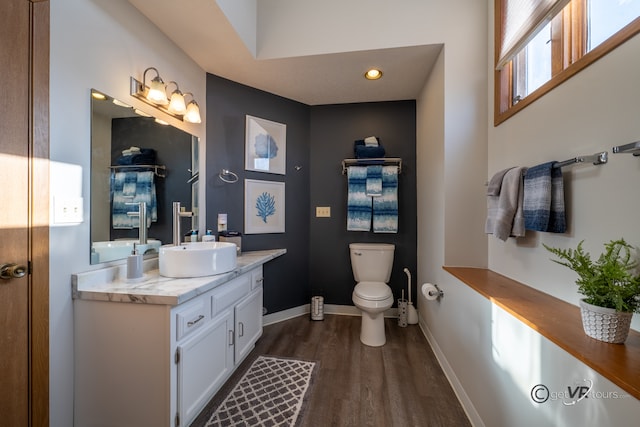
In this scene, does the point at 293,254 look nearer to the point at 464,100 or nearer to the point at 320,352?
the point at 320,352

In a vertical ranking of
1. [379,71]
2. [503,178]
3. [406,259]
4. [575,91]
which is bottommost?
[406,259]

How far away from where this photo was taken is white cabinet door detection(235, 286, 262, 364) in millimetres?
1658

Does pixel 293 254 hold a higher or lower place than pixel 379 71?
lower

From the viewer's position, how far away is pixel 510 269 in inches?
56.6

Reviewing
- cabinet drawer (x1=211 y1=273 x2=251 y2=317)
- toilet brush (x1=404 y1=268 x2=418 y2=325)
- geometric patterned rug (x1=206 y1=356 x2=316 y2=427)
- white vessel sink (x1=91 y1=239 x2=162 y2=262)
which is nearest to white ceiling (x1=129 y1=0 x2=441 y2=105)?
white vessel sink (x1=91 y1=239 x2=162 y2=262)

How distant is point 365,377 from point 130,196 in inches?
72.0

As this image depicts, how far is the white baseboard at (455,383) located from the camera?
4.15ft

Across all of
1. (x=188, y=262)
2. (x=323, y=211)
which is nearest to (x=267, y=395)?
(x=188, y=262)

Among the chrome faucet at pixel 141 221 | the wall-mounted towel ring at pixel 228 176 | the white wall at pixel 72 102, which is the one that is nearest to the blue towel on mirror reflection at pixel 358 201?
the wall-mounted towel ring at pixel 228 176

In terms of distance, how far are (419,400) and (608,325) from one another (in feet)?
3.61

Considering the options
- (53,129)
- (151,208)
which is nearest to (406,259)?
(151,208)

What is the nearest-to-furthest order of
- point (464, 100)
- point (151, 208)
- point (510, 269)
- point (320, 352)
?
point (510, 269)
point (151, 208)
point (464, 100)
point (320, 352)

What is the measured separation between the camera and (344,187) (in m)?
2.67

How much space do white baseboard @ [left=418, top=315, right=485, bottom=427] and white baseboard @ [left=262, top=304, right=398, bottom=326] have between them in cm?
56
